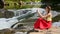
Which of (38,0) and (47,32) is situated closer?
(47,32)

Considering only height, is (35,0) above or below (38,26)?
below

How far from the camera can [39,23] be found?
432 inches

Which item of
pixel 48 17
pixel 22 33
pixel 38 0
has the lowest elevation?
pixel 38 0

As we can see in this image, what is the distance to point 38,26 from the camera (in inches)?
431

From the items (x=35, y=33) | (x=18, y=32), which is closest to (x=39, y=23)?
(x=35, y=33)

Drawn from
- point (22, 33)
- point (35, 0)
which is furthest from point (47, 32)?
point (35, 0)

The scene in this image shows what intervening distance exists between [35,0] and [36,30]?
1740 inches

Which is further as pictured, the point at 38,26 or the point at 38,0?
the point at 38,0

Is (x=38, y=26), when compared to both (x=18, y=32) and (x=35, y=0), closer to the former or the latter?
(x=18, y=32)

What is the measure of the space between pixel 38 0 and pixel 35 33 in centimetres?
4590

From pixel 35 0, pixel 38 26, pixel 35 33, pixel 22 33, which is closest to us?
pixel 35 33

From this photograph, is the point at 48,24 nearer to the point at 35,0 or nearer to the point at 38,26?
the point at 38,26

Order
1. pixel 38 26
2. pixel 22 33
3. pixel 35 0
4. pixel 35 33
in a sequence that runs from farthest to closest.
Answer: pixel 35 0, pixel 22 33, pixel 38 26, pixel 35 33

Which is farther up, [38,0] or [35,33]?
[35,33]
